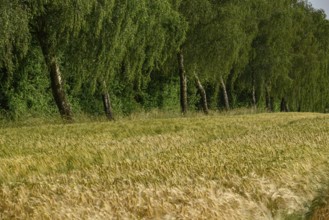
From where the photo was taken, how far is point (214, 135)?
13414 mm

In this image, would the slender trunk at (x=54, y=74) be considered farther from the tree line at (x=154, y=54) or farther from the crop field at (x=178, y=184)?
the crop field at (x=178, y=184)

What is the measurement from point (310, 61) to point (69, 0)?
31.1 m

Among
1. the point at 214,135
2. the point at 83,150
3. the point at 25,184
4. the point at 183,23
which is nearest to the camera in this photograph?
the point at 25,184

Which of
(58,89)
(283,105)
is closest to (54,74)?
(58,89)

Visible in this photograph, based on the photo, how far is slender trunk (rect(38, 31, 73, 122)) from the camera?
19.2 m

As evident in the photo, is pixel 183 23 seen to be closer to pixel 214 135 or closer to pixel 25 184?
pixel 214 135

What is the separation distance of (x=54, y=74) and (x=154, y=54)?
5.59 meters

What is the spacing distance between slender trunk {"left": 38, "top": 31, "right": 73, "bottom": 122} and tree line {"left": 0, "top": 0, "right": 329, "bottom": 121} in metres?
0.04

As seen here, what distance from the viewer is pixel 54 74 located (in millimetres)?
19984

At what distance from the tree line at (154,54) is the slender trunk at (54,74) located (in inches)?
1.6

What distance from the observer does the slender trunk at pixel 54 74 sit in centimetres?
1916

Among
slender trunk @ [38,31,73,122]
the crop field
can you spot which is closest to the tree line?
slender trunk @ [38,31,73,122]

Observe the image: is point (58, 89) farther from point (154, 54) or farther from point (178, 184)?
point (178, 184)

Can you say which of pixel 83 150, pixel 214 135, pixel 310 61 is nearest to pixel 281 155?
pixel 83 150
